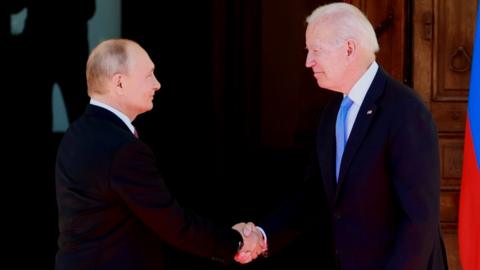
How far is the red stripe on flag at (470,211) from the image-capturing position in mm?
3893

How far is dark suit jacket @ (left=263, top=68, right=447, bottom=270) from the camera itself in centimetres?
303

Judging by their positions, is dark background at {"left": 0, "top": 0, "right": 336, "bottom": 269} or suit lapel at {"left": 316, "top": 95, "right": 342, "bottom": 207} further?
dark background at {"left": 0, "top": 0, "right": 336, "bottom": 269}

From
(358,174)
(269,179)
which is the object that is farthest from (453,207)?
(269,179)

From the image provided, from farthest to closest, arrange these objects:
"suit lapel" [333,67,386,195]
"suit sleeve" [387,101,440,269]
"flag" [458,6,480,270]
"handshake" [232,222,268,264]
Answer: "flag" [458,6,480,270], "handshake" [232,222,268,264], "suit lapel" [333,67,386,195], "suit sleeve" [387,101,440,269]

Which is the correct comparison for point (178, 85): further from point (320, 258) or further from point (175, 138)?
point (320, 258)

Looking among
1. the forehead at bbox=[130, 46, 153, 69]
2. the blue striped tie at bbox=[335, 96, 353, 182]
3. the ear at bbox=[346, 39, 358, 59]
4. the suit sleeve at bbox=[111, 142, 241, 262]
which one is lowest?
the suit sleeve at bbox=[111, 142, 241, 262]

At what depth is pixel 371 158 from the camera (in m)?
3.09

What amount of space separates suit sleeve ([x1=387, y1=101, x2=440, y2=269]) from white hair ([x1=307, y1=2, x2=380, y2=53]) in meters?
0.28

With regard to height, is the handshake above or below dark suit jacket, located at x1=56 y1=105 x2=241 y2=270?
below

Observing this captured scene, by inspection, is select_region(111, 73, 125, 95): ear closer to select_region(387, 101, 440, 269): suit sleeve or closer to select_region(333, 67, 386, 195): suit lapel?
select_region(333, 67, 386, 195): suit lapel

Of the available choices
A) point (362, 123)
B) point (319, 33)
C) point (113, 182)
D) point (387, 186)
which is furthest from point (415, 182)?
point (113, 182)

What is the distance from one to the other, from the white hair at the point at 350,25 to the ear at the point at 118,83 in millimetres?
719

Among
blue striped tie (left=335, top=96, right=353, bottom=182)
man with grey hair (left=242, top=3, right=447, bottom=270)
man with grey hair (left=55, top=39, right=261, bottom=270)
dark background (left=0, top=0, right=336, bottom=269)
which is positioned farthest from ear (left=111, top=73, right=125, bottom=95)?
dark background (left=0, top=0, right=336, bottom=269)

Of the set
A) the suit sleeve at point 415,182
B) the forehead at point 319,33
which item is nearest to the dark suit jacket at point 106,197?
the forehead at point 319,33
